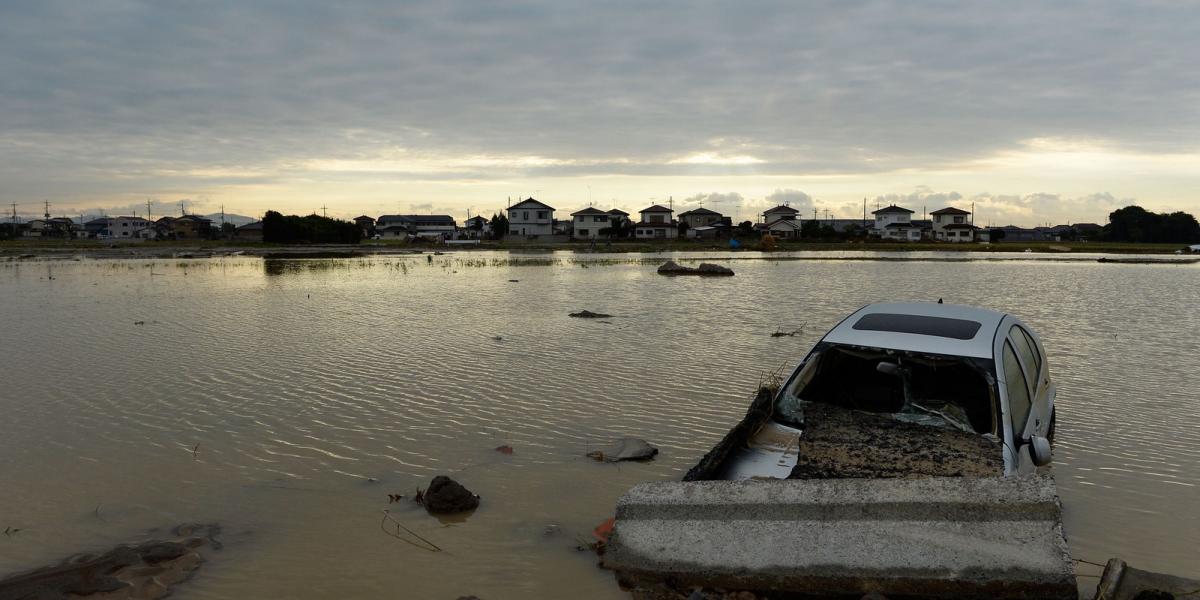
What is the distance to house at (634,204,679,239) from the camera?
123875 mm

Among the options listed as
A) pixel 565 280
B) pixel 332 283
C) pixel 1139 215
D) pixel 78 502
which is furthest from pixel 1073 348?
pixel 1139 215

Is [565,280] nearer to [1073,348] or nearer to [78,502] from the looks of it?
[1073,348]

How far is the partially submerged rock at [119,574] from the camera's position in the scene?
17.7 ft

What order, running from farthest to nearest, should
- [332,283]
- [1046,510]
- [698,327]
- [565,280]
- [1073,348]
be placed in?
[565,280] → [332,283] → [698,327] → [1073,348] → [1046,510]

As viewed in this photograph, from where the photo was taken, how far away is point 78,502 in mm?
7242

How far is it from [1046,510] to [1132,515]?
292 centimetres

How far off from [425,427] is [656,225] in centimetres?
11784

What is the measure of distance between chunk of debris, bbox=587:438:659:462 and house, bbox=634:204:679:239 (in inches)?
4425

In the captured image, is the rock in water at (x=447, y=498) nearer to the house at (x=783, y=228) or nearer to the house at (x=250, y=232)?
the house at (x=783, y=228)

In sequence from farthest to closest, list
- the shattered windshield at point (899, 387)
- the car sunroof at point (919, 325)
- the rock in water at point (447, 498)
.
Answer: the car sunroof at point (919, 325) → the rock in water at point (447, 498) → the shattered windshield at point (899, 387)

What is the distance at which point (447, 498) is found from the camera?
6.98 meters

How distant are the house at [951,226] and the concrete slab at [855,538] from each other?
13365cm

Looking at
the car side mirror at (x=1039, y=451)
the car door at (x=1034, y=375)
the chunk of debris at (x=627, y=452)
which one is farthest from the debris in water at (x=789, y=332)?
the car side mirror at (x=1039, y=451)

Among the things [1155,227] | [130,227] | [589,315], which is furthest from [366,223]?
[589,315]
